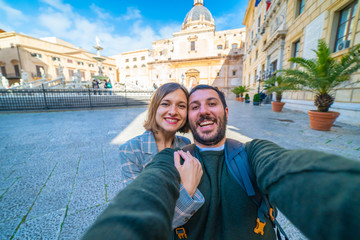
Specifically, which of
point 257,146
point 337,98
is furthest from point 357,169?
point 337,98

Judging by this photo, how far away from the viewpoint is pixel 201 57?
30.4 meters

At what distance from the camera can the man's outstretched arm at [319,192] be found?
38cm

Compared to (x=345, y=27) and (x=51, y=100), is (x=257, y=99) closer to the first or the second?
(x=345, y=27)

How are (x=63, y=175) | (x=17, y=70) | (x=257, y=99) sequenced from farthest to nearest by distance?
1. (x=17, y=70)
2. (x=257, y=99)
3. (x=63, y=175)

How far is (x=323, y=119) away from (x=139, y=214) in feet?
19.2

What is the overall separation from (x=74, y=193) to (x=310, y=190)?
7.91ft

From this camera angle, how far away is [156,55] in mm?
36000

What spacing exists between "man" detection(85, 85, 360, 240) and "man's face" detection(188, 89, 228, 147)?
0.52ft

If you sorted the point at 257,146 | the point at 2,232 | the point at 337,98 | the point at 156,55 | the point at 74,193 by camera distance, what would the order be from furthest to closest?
the point at 156,55
the point at 337,98
the point at 74,193
the point at 2,232
the point at 257,146

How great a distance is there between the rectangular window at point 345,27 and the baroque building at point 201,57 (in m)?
23.3

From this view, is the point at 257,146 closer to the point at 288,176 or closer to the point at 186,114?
the point at 288,176

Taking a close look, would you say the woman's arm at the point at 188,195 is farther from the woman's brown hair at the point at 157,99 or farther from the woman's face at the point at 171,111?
the woman's brown hair at the point at 157,99

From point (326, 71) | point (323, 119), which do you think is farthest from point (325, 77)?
point (323, 119)

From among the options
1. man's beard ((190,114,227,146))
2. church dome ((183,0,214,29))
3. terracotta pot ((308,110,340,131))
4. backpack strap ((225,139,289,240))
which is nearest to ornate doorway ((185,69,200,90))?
church dome ((183,0,214,29))
